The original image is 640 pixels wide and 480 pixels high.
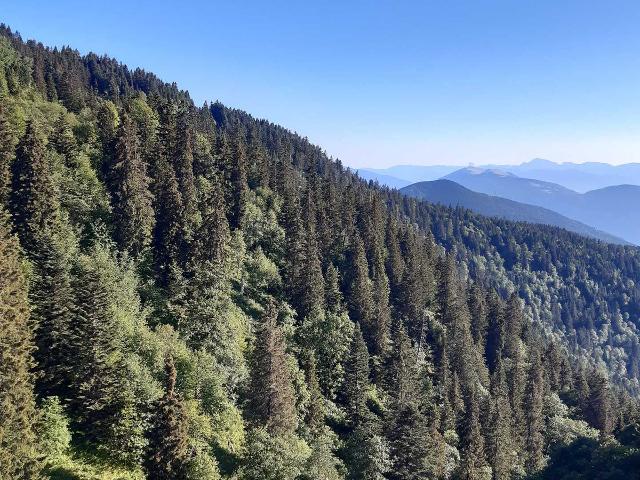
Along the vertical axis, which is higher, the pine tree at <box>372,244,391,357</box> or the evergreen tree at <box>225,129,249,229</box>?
A: the evergreen tree at <box>225,129,249,229</box>

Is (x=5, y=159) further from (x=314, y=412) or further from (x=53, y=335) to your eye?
(x=314, y=412)

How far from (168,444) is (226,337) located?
2153 cm

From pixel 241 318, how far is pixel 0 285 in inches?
1470

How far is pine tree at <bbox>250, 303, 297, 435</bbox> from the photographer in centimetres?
4781

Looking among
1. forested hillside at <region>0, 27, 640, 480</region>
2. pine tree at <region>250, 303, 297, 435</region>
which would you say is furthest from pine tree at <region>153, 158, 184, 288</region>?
pine tree at <region>250, 303, 297, 435</region>

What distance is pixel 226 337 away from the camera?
2140 inches

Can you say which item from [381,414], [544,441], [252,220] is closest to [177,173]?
[252,220]

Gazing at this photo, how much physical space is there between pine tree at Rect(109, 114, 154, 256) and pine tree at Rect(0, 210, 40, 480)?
2574 centimetres

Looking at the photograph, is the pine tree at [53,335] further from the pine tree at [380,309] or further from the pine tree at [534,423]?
the pine tree at [534,423]

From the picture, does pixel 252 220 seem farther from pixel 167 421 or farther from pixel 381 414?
pixel 167 421

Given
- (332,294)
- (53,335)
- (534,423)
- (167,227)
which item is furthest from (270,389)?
(534,423)

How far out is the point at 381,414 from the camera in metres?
74.4

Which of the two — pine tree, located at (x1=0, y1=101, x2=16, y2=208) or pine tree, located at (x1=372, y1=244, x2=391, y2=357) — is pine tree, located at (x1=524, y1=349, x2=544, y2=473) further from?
pine tree, located at (x1=0, y1=101, x2=16, y2=208)

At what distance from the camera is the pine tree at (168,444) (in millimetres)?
33094
